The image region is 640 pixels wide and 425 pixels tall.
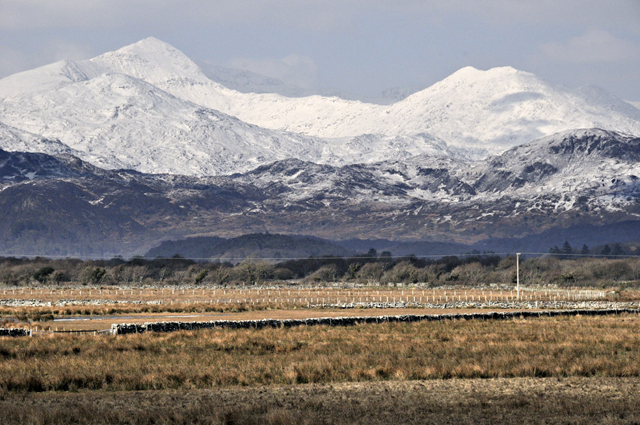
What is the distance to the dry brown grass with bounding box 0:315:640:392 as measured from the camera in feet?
92.7

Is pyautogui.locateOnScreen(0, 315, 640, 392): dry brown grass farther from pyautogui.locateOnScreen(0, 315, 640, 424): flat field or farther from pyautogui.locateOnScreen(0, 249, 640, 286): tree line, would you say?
pyautogui.locateOnScreen(0, 249, 640, 286): tree line

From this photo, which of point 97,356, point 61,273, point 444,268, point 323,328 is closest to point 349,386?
point 97,356

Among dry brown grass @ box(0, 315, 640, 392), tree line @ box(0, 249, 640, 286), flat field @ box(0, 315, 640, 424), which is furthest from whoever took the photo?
tree line @ box(0, 249, 640, 286)

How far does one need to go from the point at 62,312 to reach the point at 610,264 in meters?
126

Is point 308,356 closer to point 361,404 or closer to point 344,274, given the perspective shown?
point 361,404

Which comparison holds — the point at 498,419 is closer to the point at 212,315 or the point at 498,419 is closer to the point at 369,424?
the point at 369,424

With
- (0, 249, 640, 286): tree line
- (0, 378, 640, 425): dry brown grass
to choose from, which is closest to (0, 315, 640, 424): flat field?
(0, 378, 640, 425): dry brown grass

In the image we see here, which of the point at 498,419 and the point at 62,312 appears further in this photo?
the point at 62,312

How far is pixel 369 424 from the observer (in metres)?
21.4

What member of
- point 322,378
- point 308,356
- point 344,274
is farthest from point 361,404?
point 344,274

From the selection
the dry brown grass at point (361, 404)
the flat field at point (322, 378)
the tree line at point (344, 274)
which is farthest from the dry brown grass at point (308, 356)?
the tree line at point (344, 274)

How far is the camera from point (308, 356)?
33969 millimetres

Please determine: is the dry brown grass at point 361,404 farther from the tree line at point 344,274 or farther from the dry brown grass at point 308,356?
the tree line at point 344,274

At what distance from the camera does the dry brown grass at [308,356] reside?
28.3 meters
